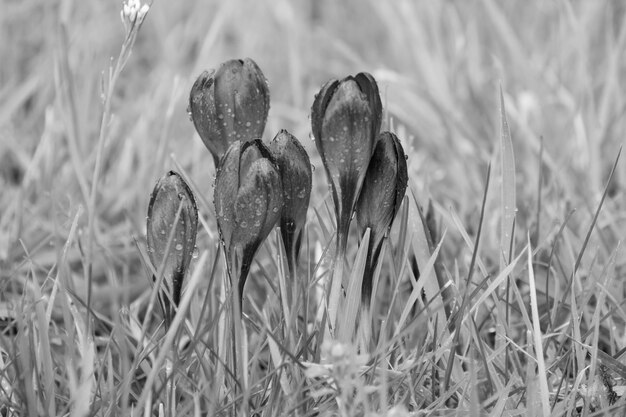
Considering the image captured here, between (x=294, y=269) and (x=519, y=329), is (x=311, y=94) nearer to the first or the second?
(x=519, y=329)

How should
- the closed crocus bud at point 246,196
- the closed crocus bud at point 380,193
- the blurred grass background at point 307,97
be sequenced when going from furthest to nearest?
the blurred grass background at point 307,97
the closed crocus bud at point 380,193
the closed crocus bud at point 246,196

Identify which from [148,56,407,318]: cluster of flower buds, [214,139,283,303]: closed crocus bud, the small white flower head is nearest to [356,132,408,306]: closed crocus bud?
[148,56,407,318]: cluster of flower buds

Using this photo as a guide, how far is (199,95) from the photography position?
1.48m

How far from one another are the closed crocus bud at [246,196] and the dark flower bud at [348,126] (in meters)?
0.11

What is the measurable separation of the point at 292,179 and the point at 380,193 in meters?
0.14

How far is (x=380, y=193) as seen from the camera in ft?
4.60

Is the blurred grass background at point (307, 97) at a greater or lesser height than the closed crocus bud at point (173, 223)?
greater

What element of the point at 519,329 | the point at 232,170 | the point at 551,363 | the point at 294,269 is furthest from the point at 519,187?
the point at 232,170

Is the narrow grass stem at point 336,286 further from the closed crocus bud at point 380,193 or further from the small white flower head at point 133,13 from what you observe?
the small white flower head at point 133,13

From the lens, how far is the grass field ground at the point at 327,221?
4.56 feet

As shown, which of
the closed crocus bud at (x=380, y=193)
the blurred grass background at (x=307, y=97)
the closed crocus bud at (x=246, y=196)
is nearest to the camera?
the closed crocus bud at (x=246, y=196)

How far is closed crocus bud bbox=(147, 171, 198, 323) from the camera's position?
53.6 inches

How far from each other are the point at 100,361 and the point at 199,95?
482mm

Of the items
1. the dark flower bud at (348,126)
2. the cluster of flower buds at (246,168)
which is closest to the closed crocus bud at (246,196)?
the cluster of flower buds at (246,168)
